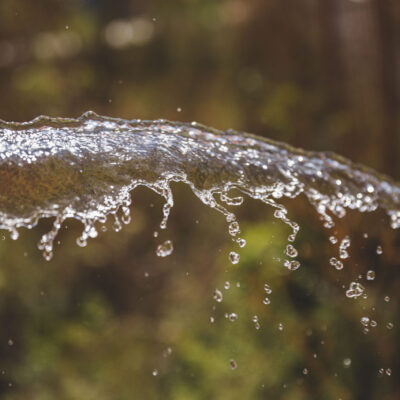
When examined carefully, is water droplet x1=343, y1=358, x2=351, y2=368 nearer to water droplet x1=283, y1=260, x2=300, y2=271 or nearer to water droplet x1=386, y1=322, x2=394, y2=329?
water droplet x1=386, y1=322, x2=394, y2=329

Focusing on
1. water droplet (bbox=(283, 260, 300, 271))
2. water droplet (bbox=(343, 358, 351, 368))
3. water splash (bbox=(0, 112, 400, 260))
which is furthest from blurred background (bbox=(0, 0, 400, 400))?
water splash (bbox=(0, 112, 400, 260))

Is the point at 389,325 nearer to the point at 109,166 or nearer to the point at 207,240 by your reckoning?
the point at 207,240

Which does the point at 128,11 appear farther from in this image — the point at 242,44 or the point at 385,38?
the point at 385,38

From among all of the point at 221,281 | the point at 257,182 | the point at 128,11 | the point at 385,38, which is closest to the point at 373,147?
the point at 385,38

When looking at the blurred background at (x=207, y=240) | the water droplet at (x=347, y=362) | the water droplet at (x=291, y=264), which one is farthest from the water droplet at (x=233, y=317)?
the water droplet at (x=291, y=264)

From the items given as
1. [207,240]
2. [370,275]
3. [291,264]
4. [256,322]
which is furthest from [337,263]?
[207,240]

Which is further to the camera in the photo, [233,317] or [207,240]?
[207,240]
